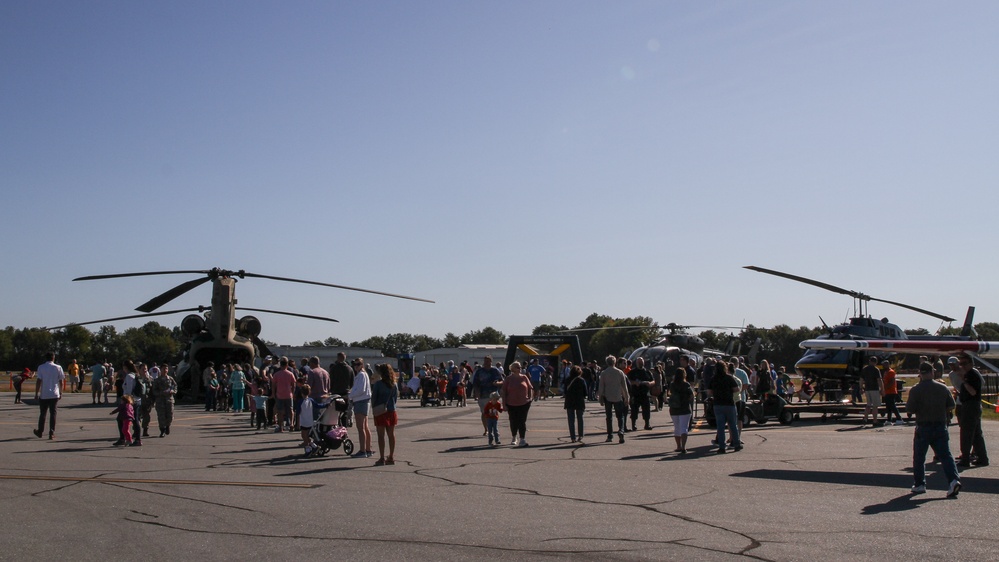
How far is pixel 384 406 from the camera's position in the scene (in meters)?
13.2

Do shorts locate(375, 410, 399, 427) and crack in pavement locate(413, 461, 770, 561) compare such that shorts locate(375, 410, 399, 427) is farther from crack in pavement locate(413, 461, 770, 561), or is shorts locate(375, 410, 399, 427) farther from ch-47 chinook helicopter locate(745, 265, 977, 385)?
ch-47 chinook helicopter locate(745, 265, 977, 385)

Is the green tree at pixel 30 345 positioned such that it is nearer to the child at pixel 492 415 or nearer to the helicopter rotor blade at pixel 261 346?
the helicopter rotor blade at pixel 261 346

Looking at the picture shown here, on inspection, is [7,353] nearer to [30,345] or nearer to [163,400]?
[30,345]

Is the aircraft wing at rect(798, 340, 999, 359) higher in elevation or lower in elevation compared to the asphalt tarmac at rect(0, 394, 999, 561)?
higher

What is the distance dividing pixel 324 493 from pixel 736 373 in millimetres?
11894

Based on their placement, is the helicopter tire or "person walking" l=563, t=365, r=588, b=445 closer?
"person walking" l=563, t=365, r=588, b=445

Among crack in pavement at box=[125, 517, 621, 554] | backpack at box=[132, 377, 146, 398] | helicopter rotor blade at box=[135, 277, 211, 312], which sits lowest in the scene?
crack in pavement at box=[125, 517, 621, 554]

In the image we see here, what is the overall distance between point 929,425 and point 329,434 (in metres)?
8.99

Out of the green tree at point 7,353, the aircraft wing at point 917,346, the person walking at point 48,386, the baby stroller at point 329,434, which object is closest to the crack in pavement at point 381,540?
the baby stroller at point 329,434

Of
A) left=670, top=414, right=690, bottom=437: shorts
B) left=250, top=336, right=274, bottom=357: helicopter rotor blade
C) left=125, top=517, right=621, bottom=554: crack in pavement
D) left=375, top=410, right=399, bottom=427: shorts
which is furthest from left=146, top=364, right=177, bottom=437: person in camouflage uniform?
left=250, top=336, right=274, bottom=357: helicopter rotor blade

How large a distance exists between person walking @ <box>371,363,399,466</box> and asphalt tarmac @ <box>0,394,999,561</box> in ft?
1.28

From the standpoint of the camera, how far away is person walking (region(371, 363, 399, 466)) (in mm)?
13195

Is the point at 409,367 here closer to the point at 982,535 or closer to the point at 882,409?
the point at 882,409

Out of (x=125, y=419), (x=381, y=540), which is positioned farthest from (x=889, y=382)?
(x=125, y=419)
